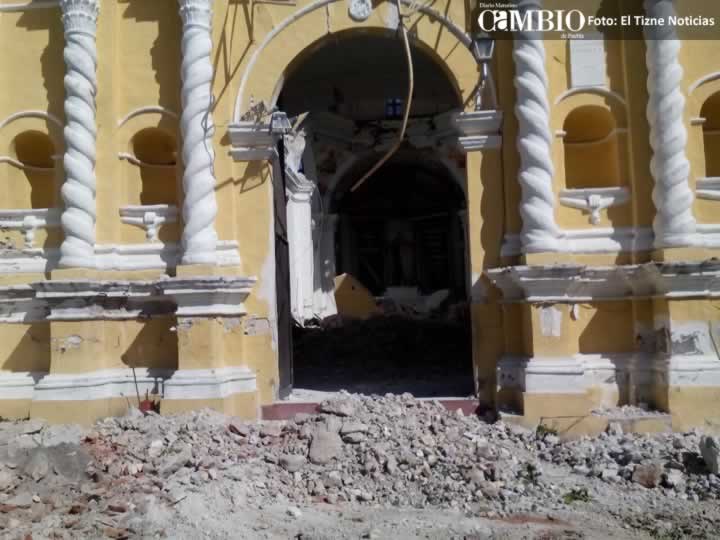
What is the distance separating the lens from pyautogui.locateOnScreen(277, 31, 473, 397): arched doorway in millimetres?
11102

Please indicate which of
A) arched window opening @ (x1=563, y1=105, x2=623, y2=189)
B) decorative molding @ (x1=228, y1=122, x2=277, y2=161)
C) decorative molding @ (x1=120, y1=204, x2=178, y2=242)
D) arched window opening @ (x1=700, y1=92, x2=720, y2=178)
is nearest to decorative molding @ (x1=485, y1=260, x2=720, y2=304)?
arched window opening @ (x1=563, y1=105, x2=623, y2=189)

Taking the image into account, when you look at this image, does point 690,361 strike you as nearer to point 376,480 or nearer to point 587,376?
point 587,376

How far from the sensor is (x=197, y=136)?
7410mm

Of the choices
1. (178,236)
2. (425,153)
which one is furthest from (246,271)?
(425,153)

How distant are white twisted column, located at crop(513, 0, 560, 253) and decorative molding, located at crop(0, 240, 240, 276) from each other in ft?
10.2

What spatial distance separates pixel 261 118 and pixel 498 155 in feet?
8.49

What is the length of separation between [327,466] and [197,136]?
3688mm

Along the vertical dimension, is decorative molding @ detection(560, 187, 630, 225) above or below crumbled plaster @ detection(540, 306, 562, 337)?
above

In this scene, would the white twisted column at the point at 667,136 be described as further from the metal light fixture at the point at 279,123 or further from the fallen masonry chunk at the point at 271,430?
the fallen masonry chunk at the point at 271,430

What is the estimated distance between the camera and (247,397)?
730cm

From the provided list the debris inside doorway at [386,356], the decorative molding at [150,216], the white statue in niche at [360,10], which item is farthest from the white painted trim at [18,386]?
the white statue in niche at [360,10]

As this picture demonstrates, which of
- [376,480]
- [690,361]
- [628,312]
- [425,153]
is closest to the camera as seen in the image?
[376,480]

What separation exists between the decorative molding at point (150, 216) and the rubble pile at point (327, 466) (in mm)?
2134

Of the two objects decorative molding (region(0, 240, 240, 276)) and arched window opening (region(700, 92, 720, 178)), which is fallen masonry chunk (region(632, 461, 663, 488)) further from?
decorative molding (region(0, 240, 240, 276))
